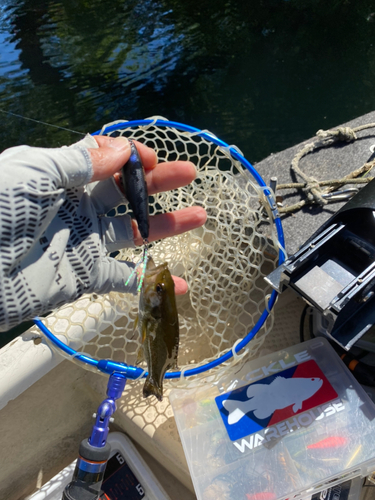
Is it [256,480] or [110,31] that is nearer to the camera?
[256,480]

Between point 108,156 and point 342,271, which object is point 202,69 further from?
point 342,271

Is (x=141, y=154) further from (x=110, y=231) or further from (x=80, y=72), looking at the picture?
(x=80, y=72)

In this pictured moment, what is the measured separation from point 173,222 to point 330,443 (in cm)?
146

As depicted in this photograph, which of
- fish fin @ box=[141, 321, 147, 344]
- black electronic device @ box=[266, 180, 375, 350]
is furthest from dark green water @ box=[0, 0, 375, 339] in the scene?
fish fin @ box=[141, 321, 147, 344]

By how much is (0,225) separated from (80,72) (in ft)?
25.2

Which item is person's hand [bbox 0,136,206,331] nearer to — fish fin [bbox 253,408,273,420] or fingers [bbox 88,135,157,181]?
fingers [bbox 88,135,157,181]

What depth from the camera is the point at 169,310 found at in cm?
192

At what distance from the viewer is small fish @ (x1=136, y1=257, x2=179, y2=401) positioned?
1872mm

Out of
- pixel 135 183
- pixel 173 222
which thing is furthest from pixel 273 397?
pixel 135 183

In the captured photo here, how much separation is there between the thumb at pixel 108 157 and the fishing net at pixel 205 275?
44 centimetres

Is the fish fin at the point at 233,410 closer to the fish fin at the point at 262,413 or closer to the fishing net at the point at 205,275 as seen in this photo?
the fish fin at the point at 262,413

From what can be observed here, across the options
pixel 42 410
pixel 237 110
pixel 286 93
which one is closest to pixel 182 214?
pixel 42 410

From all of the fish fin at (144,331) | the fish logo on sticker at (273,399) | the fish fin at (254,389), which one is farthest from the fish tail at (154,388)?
the fish fin at (254,389)

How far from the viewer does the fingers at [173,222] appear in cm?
224
